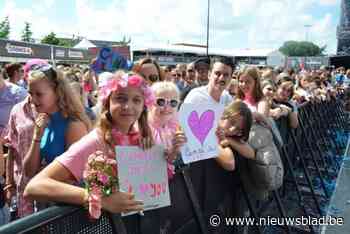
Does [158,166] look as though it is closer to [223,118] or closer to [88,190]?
[88,190]

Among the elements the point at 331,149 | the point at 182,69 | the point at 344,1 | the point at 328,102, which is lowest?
the point at 331,149

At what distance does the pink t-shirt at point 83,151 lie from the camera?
1.60 m

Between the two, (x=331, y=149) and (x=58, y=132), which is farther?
(x=331, y=149)

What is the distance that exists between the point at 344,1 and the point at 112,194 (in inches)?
2034

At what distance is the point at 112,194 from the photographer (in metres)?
1.37

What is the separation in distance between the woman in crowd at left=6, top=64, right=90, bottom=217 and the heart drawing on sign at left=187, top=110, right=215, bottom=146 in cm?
75

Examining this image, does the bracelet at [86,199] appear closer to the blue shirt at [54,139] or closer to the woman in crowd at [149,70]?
the blue shirt at [54,139]

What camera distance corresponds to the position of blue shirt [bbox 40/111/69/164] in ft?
7.59

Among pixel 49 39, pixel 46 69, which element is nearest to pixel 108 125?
pixel 46 69

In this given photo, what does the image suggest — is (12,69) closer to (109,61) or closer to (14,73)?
(14,73)

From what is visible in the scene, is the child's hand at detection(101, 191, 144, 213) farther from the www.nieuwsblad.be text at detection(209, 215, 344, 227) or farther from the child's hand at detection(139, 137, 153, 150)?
the www.nieuwsblad.be text at detection(209, 215, 344, 227)

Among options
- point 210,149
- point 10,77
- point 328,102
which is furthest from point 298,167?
point 10,77

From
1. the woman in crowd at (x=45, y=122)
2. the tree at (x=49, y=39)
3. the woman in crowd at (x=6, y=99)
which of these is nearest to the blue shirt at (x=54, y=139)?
the woman in crowd at (x=45, y=122)

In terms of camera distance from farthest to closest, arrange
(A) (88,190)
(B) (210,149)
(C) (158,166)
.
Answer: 1. (B) (210,149)
2. (C) (158,166)
3. (A) (88,190)
